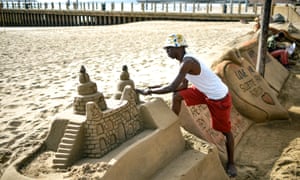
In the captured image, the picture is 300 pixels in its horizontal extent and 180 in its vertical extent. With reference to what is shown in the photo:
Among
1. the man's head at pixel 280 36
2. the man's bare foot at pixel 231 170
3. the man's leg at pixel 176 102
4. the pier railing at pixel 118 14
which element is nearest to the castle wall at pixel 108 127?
the man's leg at pixel 176 102

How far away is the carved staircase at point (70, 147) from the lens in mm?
2566

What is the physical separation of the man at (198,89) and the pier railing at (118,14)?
18.7m

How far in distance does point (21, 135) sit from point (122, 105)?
1.40 meters

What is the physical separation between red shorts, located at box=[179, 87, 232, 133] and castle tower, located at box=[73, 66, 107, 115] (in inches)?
37.9

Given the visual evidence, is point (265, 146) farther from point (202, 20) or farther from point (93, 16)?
point (93, 16)

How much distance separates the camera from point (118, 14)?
2652 centimetres

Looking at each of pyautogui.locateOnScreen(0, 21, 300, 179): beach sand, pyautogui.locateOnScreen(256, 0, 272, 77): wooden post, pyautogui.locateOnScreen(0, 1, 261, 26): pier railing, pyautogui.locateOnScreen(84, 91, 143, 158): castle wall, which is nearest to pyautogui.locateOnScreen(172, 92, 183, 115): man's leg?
pyautogui.locateOnScreen(84, 91, 143, 158): castle wall

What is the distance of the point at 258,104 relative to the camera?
5.08m

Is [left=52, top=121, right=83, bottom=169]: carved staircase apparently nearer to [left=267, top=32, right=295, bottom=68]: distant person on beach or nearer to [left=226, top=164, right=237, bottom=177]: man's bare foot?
[left=226, top=164, right=237, bottom=177]: man's bare foot

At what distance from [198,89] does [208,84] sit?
16 cm

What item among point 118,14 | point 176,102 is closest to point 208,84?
point 176,102

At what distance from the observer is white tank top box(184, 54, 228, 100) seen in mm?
3146

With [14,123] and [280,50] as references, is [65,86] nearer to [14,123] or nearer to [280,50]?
[14,123]

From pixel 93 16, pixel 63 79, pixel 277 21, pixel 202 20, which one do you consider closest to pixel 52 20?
pixel 93 16
